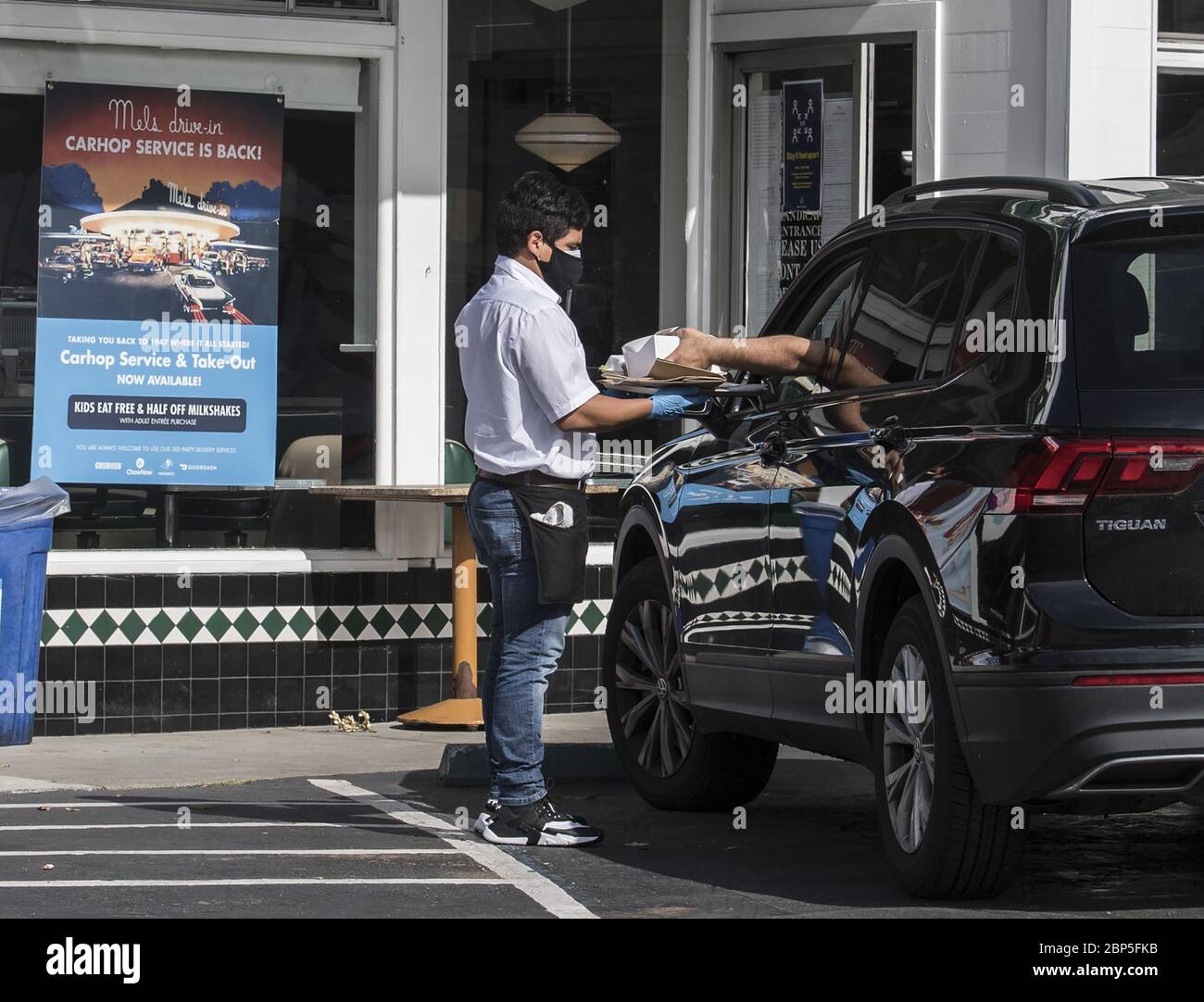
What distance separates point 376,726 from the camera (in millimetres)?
10633

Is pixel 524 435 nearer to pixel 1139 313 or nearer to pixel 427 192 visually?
pixel 1139 313

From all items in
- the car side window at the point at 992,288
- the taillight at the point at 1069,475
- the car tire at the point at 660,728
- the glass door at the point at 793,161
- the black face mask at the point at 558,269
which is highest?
the glass door at the point at 793,161

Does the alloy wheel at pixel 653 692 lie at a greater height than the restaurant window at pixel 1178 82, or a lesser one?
lesser

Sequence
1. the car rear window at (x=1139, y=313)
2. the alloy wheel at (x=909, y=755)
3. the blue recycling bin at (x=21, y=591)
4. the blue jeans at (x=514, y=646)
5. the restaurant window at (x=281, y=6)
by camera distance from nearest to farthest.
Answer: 1. the car rear window at (x=1139, y=313)
2. the alloy wheel at (x=909, y=755)
3. the blue jeans at (x=514, y=646)
4. the blue recycling bin at (x=21, y=591)
5. the restaurant window at (x=281, y=6)

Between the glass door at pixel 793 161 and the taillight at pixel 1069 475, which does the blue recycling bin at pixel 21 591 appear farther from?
the taillight at pixel 1069 475

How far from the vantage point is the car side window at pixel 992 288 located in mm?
5891

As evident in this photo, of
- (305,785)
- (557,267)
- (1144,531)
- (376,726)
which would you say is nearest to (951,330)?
(1144,531)

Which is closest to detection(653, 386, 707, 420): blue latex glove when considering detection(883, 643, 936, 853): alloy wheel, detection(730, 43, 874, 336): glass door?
detection(883, 643, 936, 853): alloy wheel

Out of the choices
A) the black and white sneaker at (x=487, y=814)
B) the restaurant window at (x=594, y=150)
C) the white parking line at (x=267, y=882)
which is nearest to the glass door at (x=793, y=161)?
the restaurant window at (x=594, y=150)

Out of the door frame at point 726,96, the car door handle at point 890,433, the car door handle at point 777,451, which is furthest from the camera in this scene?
the door frame at point 726,96

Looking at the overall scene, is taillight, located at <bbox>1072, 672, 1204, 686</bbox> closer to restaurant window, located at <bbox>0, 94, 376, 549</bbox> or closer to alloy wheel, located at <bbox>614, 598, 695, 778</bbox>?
alloy wheel, located at <bbox>614, 598, 695, 778</bbox>

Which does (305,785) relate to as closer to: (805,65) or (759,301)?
(759,301)

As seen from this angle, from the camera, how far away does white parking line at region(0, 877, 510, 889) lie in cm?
629

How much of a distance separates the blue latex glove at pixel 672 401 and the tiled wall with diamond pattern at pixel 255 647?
12.5 ft
